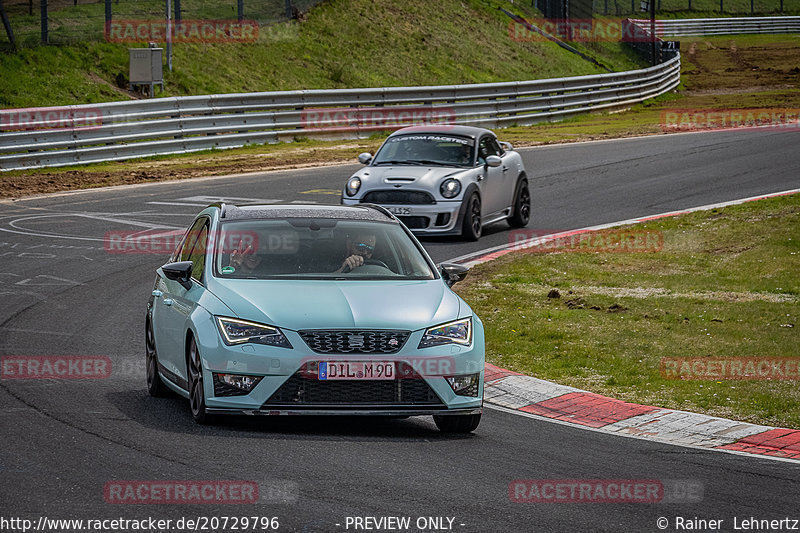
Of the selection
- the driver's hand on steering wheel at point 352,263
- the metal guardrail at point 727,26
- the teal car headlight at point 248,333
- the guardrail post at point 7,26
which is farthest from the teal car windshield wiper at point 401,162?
the metal guardrail at point 727,26

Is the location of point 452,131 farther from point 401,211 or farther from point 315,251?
point 315,251

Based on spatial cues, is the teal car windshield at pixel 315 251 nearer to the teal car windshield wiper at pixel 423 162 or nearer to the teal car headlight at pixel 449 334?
the teal car headlight at pixel 449 334

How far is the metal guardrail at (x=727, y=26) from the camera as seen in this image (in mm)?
89062

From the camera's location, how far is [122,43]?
116 ft

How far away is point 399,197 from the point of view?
58.1 ft

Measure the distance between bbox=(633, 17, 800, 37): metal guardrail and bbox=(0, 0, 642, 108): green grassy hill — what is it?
29.4m

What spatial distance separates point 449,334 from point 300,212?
1.88 metres

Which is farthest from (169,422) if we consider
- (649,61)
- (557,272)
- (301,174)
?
(649,61)

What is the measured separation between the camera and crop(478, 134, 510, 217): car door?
18.5 metres

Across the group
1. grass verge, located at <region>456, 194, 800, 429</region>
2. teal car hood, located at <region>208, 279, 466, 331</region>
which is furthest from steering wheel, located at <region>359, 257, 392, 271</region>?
grass verge, located at <region>456, 194, 800, 429</region>

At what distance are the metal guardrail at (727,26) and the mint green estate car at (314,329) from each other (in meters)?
82.5

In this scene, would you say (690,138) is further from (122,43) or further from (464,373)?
(464,373)

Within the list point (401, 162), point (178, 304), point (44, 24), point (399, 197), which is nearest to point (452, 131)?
point (401, 162)

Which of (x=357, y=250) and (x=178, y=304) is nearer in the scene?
(x=178, y=304)
